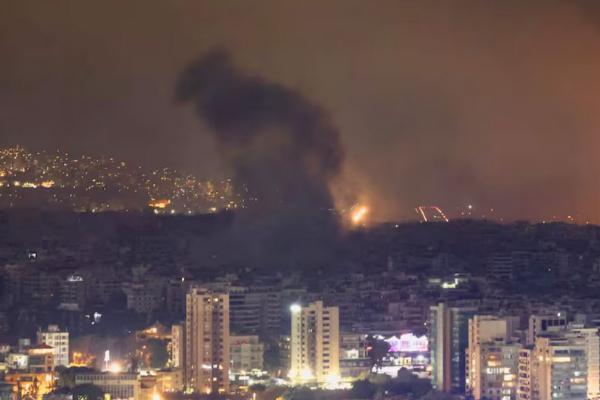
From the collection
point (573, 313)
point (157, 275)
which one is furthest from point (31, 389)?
point (157, 275)

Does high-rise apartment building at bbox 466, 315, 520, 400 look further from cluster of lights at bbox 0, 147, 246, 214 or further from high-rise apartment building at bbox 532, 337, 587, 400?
cluster of lights at bbox 0, 147, 246, 214

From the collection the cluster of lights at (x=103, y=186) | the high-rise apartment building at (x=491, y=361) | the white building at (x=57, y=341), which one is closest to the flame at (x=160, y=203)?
the cluster of lights at (x=103, y=186)

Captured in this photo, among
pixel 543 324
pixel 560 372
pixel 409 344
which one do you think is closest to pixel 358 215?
pixel 409 344

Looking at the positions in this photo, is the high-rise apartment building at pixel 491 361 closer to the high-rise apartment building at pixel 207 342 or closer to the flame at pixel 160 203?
the high-rise apartment building at pixel 207 342

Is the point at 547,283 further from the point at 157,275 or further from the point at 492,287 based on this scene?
the point at 157,275

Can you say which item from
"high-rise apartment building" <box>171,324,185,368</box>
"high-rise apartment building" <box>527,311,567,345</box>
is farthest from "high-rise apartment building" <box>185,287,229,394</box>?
"high-rise apartment building" <box>527,311,567,345</box>

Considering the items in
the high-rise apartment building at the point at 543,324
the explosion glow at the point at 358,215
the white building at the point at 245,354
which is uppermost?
the explosion glow at the point at 358,215

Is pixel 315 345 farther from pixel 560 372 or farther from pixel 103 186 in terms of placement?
pixel 103 186
